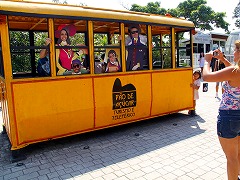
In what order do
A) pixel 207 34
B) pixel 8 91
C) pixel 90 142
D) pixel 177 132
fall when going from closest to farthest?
pixel 8 91
pixel 90 142
pixel 177 132
pixel 207 34

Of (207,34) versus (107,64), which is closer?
(107,64)

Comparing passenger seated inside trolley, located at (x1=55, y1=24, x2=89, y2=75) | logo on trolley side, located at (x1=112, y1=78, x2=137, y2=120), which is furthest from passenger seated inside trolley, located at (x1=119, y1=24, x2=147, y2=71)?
passenger seated inside trolley, located at (x1=55, y1=24, x2=89, y2=75)

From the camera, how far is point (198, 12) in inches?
1462

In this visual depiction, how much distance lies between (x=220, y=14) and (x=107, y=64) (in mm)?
36555

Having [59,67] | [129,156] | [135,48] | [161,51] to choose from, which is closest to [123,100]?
[135,48]

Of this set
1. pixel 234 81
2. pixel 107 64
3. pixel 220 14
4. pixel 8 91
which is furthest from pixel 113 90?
pixel 220 14

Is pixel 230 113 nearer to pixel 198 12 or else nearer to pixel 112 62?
pixel 112 62

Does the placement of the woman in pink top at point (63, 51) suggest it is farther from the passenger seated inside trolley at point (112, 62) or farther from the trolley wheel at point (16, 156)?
the trolley wheel at point (16, 156)

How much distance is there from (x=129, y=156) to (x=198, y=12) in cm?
3721

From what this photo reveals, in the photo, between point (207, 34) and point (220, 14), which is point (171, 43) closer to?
point (207, 34)

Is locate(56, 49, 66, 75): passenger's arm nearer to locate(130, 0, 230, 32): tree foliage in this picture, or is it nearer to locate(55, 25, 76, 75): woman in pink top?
locate(55, 25, 76, 75): woman in pink top

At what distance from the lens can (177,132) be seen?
5676 mm

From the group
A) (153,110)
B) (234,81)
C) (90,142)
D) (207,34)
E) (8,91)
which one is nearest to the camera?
(234,81)

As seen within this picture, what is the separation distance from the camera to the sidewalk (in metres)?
3.75
